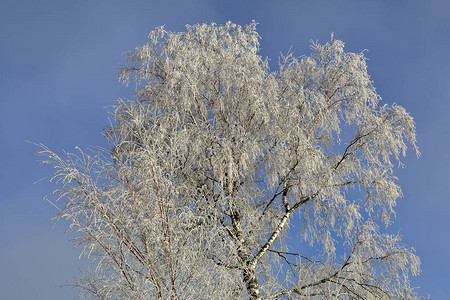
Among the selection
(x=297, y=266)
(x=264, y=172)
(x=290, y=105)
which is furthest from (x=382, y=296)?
(x=290, y=105)

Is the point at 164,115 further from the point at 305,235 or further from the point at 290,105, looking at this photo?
the point at 305,235

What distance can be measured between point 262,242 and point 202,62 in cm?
358

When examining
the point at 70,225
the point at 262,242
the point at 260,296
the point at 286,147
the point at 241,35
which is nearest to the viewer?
the point at 70,225

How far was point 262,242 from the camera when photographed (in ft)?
26.4

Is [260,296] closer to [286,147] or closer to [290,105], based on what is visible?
[286,147]

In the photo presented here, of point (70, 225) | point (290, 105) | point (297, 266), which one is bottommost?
point (70, 225)

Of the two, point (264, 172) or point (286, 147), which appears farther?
point (264, 172)

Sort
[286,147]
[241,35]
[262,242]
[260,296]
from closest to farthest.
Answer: [260,296], [286,147], [262,242], [241,35]

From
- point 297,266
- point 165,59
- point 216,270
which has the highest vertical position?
point 165,59

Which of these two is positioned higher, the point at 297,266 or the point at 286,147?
the point at 286,147

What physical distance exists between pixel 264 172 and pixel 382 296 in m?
2.98

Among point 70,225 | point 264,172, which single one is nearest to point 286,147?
point 264,172

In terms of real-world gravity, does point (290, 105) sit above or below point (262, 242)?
above

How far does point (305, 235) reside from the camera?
8.77m
